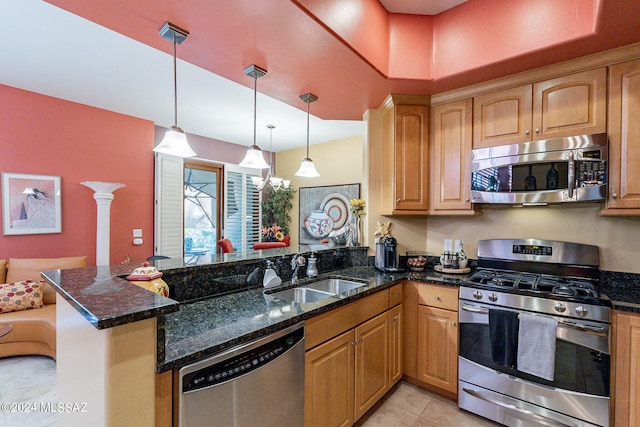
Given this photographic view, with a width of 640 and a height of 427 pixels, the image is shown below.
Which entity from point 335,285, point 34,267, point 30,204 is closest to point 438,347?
point 335,285

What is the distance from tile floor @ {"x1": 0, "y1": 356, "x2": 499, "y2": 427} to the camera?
6.60ft

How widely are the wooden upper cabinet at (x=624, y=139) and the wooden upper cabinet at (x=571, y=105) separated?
6 centimetres

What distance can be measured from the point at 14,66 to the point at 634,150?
5.05 meters

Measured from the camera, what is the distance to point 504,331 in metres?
1.92

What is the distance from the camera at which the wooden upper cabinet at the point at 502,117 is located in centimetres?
221

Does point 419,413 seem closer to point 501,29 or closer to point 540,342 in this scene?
point 540,342

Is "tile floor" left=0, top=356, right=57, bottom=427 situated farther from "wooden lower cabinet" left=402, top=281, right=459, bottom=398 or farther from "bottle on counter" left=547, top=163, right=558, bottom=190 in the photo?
"bottle on counter" left=547, top=163, right=558, bottom=190

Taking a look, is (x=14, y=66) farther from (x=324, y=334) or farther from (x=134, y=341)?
(x=324, y=334)

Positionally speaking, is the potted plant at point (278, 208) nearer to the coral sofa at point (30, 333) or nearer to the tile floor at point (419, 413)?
the coral sofa at point (30, 333)

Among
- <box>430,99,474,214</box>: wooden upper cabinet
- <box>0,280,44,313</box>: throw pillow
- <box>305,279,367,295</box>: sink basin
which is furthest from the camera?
<box>0,280,44,313</box>: throw pillow

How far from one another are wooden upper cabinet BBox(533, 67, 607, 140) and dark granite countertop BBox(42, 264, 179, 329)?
2.59 meters

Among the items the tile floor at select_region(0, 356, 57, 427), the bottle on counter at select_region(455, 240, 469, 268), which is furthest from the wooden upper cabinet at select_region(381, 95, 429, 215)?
the tile floor at select_region(0, 356, 57, 427)

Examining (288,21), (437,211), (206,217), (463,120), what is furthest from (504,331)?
(206,217)

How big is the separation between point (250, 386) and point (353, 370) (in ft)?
2.76
